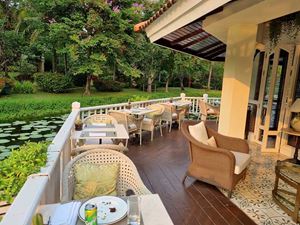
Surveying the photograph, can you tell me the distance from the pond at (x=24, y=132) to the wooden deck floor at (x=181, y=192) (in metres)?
3.83

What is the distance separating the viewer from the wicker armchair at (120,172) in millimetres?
2066

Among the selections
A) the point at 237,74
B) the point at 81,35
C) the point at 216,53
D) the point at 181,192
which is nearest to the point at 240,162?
the point at 181,192

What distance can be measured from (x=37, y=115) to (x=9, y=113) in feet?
3.76

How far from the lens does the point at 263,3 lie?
2836mm

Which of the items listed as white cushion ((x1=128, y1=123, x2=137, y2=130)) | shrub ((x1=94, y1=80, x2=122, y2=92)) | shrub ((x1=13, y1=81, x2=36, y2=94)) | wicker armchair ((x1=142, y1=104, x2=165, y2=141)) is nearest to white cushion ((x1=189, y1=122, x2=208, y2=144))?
white cushion ((x1=128, y1=123, x2=137, y2=130))

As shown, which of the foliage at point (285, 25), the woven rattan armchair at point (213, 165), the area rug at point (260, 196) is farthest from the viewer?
the foliage at point (285, 25)

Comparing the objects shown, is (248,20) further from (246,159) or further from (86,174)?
(86,174)

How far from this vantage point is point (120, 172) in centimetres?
229

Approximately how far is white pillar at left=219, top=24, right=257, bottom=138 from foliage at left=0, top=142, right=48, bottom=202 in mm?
3167

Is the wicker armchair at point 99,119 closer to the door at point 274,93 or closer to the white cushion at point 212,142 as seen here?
the white cushion at point 212,142

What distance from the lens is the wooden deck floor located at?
270 cm

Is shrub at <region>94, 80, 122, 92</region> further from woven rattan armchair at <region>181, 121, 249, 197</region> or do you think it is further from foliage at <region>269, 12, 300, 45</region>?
woven rattan armchair at <region>181, 121, 249, 197</region>

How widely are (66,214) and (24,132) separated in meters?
8.22

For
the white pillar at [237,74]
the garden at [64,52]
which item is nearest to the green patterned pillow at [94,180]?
the white pillar at [237,74]
